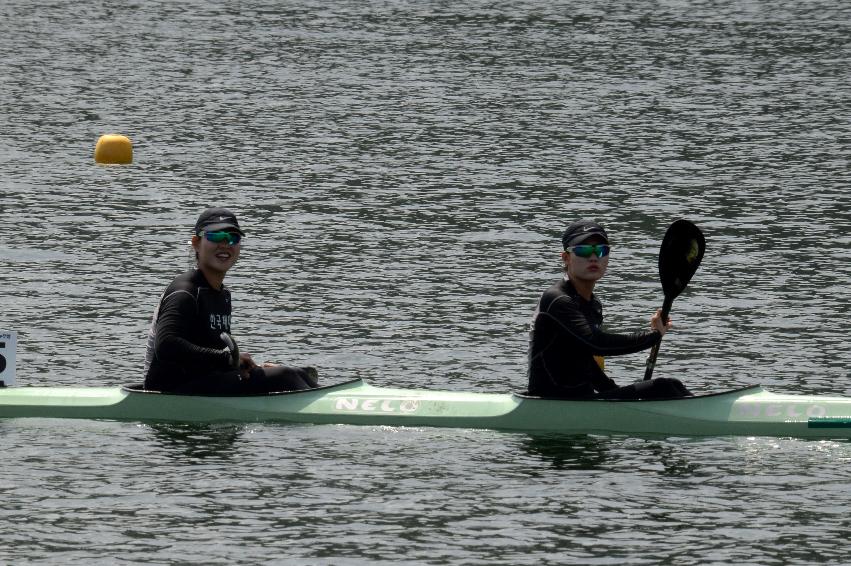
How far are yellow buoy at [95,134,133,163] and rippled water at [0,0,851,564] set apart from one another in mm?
220

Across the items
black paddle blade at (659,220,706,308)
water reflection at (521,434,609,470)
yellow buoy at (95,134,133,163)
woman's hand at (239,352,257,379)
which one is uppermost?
yellow buoy at (95,134,133,163)

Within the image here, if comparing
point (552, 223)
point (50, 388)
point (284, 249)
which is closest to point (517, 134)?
point (552, 223)

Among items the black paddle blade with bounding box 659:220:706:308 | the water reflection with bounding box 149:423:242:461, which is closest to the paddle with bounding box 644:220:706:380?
the black paddle blade with bounding box 659:220:706:308

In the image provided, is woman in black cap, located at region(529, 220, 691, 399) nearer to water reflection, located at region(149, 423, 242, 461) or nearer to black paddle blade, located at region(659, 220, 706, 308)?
black paddle blade, located at region(659, 220, 706, 308)

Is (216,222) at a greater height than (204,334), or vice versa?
(216,222)

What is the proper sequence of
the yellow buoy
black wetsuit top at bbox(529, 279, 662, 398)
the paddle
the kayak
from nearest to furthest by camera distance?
black wetsuit top at bbox(529, 279, 662, 398) → the kayak → the paddle → the yellow buoy

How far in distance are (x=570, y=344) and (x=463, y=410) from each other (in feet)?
3.16

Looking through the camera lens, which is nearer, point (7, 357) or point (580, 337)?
point (580, 337)

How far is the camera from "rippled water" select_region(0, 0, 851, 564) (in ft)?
41.9

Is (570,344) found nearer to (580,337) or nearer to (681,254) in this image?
(580,337)

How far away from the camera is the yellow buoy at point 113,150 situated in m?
30.4

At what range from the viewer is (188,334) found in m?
15.3

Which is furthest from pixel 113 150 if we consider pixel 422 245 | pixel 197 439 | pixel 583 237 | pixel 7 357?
pixel 583 237

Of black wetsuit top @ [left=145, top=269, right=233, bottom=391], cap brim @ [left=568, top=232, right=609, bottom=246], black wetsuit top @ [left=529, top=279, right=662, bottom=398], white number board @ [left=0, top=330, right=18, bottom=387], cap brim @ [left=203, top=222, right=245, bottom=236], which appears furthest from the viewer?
white number board @ [left=0, top=330, right=18, bottom=387]
